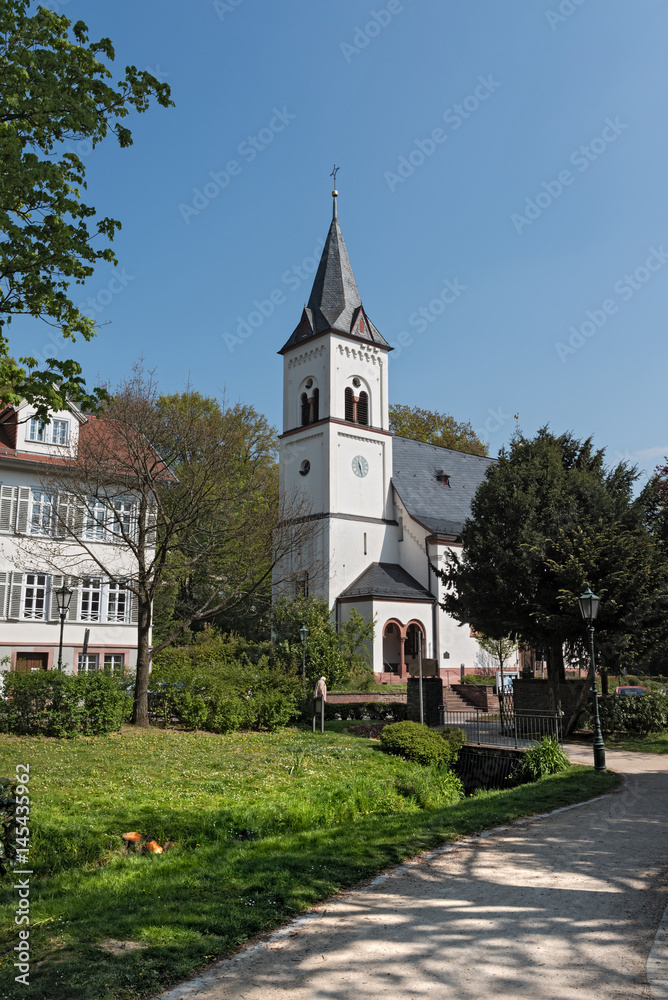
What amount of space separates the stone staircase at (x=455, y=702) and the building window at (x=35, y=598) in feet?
57.2

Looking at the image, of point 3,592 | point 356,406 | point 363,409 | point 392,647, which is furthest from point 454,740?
point 363,409

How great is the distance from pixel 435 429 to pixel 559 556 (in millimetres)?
35591

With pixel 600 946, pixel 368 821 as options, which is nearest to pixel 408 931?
pixel 600 946

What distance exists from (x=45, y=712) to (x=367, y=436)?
2843cm

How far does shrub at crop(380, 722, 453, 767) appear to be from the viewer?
54.5ft

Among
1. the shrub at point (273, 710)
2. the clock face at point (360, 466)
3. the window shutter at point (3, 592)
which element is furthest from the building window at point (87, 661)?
the clock face at point (360, 466)

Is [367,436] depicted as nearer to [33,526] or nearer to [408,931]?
[33,526]

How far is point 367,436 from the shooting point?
4397 cm

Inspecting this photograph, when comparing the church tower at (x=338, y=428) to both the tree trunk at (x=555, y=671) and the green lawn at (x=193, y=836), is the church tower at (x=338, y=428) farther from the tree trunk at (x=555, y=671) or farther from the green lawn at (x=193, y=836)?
the green lawn at (x=193, y=836)

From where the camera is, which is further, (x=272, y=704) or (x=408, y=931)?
(x=272, y=704)

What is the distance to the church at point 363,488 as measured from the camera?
40.1m

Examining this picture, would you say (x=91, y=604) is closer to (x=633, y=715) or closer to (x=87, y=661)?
(x=87, y=661)

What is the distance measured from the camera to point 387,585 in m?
40.1

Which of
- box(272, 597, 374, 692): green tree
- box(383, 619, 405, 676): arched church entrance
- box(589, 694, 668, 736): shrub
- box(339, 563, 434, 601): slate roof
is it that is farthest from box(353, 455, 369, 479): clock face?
box(589, 694, 668, 736): shrub
